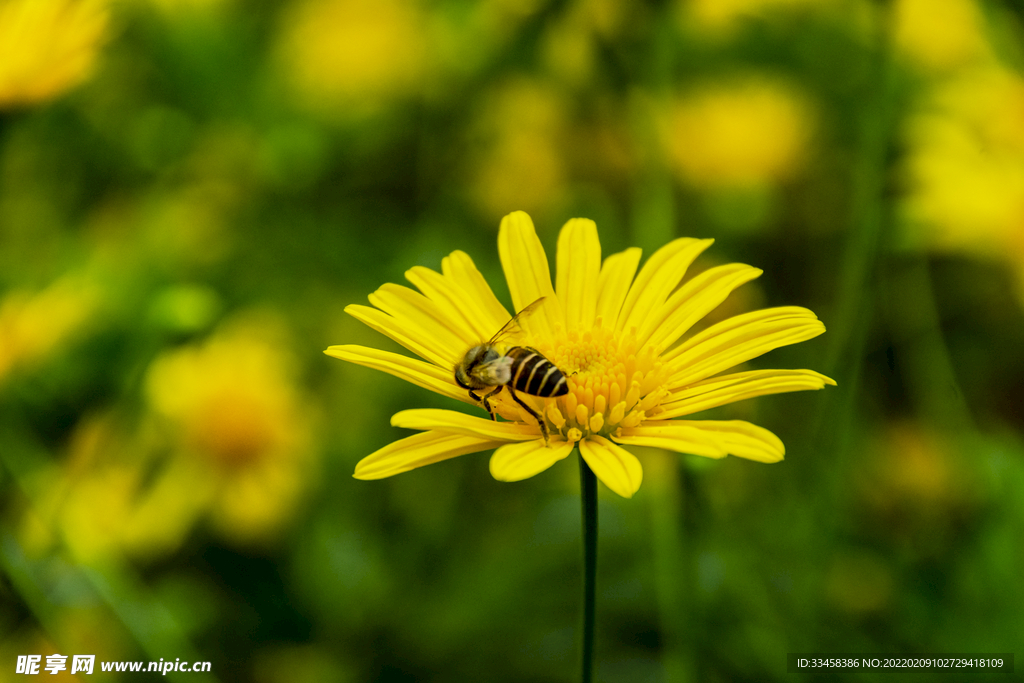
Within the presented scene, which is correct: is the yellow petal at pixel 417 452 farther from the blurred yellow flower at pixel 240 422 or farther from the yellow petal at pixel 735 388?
the blurred yellow flower at pixel 240 422

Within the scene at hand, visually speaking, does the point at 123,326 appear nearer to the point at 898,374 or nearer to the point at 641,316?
the point at 641,316

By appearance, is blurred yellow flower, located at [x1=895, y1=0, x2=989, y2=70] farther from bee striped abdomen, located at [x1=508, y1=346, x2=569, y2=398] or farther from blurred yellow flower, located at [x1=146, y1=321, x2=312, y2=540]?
blurred yellow flower, located at [x1=146, y1=321, x2=312, y2=540]

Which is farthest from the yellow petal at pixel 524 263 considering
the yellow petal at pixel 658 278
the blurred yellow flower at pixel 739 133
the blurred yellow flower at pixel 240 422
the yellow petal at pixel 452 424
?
the blurred yellow flower at pixel 739 133

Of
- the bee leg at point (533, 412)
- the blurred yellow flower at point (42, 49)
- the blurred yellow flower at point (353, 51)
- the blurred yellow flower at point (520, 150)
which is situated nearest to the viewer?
the bee leg at point (533, 412)

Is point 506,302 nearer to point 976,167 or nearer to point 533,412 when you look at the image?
point 533,412

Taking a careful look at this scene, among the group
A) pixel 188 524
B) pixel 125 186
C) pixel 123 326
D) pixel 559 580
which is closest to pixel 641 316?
pixel 559 580

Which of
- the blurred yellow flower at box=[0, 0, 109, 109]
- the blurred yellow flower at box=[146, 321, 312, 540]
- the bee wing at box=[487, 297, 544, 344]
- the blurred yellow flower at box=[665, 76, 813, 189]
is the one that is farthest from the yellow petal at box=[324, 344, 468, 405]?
the blurred yellow flower at box=[665, 76, 813, 189]

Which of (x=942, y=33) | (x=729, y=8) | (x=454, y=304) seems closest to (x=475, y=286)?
(x=454, y=304)
